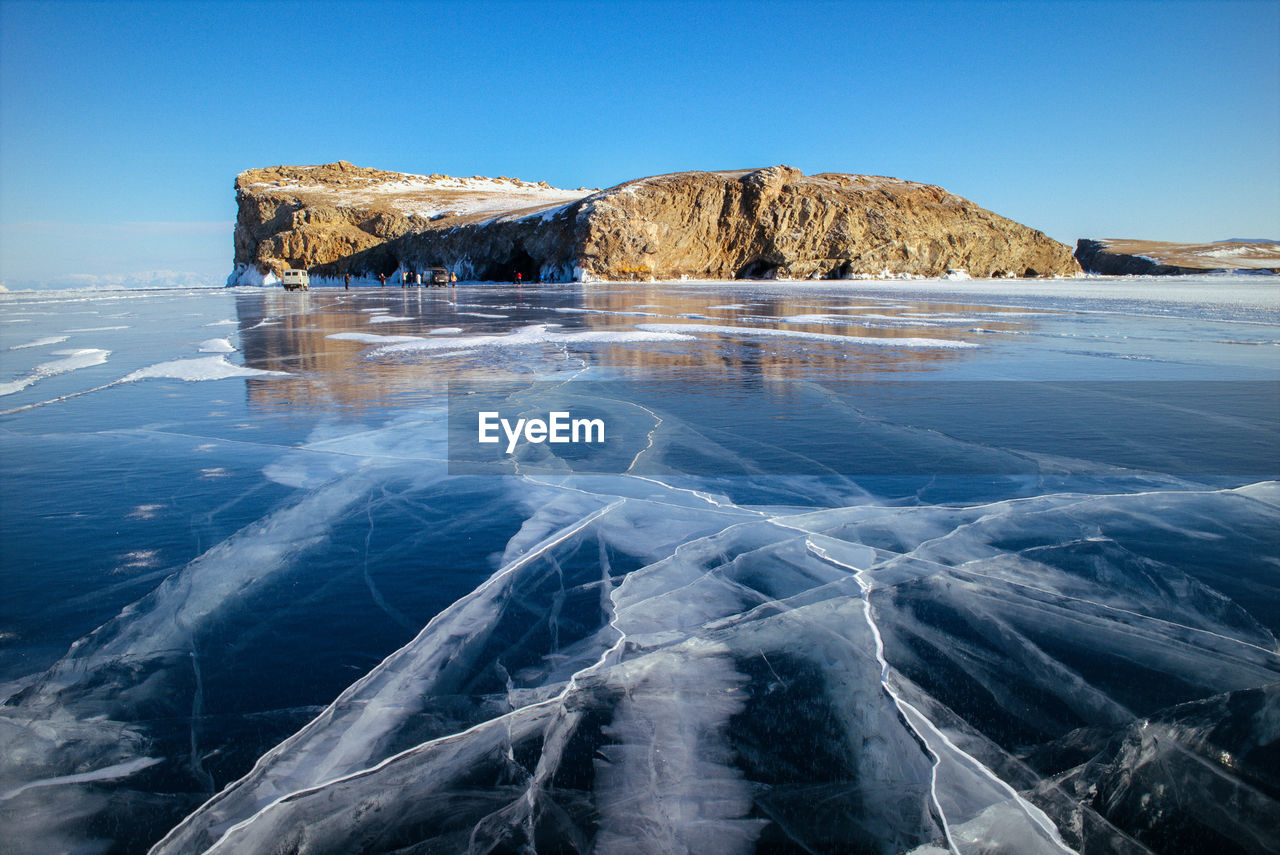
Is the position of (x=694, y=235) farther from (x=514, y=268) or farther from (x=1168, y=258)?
(x=1168, y=258)

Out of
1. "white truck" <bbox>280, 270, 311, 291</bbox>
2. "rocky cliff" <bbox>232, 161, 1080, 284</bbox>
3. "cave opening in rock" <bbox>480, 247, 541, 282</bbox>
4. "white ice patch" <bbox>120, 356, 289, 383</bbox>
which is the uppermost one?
"rocky cliff" <bbox>232, 161, 1080, 284</bbox>

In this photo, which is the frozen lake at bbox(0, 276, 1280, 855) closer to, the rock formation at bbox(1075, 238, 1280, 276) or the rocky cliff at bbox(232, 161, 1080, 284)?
the rocky cliff at bbox(232, 161, 1080, 284)

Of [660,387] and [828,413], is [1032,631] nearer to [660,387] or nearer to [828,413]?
[828,413]

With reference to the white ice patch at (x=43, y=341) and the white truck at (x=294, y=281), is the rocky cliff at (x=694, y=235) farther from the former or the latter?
the white ice patch at (x=43, y=341)

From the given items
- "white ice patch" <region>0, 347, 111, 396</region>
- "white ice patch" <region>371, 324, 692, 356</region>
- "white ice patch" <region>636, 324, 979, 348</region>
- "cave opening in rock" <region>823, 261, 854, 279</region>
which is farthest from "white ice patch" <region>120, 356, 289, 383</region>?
"cave opening in rock" <region>823, 261, 854, 279</region>

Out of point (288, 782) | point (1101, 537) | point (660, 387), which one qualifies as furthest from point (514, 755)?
point (660, 387)

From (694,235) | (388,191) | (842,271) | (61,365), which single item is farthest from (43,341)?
(388,191)
